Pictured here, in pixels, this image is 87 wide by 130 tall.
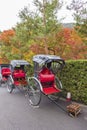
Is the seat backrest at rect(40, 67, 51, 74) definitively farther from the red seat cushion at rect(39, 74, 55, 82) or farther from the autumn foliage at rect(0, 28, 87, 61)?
the autumn foliage at rect(0, 28, 87, 61)

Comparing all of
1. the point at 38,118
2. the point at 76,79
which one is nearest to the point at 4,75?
the point at 76,79

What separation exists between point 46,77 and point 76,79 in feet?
2.89

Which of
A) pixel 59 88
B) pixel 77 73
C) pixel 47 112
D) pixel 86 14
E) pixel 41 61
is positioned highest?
pixel 86 14

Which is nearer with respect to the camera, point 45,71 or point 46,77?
point 46,77

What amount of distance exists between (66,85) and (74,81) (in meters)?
0.41

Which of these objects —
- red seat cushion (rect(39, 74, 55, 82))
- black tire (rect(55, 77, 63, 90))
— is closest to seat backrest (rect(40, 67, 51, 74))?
red seat cushion (rect(39, 74, 55, 82))

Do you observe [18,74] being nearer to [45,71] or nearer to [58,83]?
[45,71]

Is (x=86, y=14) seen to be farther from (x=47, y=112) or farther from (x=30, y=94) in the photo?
(x=47, y=112)

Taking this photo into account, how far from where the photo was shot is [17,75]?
323 inches

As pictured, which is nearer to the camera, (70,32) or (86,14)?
(86,14)

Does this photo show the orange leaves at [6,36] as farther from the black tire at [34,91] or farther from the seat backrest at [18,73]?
the black tire at [34,91]

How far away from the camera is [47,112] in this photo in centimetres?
511

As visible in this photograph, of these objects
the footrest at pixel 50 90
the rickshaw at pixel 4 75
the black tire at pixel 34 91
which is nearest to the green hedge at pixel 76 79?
the footrest at pixel 50 90

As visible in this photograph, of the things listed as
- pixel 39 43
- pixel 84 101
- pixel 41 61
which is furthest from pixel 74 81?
pixel 39 43
